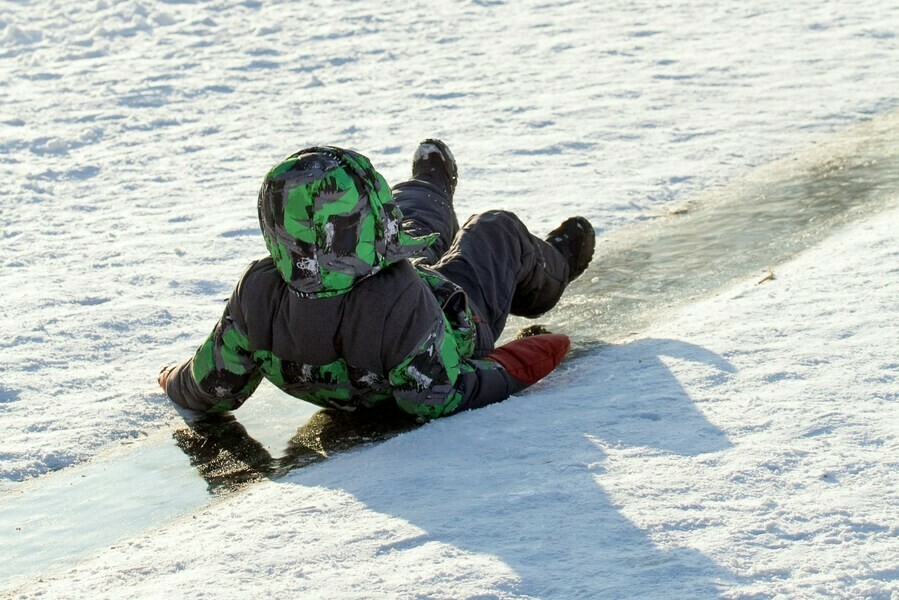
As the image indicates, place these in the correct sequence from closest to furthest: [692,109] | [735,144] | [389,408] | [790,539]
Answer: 1. [790,539]
2. [389,408]
3. [735,144]
4. [692,109]

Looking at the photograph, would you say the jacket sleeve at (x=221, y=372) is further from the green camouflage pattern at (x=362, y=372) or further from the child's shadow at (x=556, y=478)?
the child's shadow at (x=556, y=478)

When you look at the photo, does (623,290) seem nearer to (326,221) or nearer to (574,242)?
(574,242)

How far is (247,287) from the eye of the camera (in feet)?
11.5

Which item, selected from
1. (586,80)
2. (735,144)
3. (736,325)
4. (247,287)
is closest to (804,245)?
(736,325)

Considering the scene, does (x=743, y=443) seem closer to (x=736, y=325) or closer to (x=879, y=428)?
(x=879, y=428)

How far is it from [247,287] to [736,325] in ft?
5.32

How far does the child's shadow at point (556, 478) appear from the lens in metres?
2.62

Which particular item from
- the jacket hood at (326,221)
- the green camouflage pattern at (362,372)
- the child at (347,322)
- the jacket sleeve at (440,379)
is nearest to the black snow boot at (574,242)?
the child at (347,322)

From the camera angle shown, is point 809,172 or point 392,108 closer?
point 809,172

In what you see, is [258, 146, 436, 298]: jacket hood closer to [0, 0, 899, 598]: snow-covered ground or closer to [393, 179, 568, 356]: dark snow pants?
[0, 0, 899, 598]: snow-covered ground

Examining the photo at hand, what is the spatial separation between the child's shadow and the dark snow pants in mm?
363

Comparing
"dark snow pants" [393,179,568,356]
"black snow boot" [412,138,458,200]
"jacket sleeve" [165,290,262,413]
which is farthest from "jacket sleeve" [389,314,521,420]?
"black snow boot" [412,138,458,200]

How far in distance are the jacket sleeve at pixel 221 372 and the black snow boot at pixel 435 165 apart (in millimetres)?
1366

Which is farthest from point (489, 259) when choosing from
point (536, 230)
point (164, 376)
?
point (536, 230)
